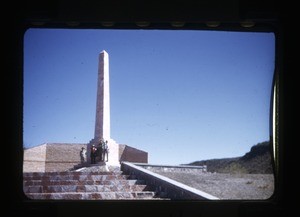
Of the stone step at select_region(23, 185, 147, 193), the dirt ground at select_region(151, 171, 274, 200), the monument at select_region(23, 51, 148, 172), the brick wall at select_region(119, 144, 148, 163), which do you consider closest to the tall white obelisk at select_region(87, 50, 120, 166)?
the monument at select_region(23, 51, 148, 172)

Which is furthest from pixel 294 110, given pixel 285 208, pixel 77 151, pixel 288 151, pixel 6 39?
pixel 77 151

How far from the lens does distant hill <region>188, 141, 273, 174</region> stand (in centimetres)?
2388

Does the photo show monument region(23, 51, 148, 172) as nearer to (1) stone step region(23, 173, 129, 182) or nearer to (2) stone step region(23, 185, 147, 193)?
(1) stone step region(23, 173, 129, 182)

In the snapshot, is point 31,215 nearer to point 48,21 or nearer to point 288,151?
point 48,21

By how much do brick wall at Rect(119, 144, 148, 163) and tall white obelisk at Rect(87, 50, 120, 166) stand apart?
536 inches

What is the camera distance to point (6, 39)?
360 cm

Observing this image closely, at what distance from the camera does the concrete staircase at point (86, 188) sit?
7.77 m

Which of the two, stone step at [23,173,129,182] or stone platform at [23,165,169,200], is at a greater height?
stone step at [23,173,129,182]

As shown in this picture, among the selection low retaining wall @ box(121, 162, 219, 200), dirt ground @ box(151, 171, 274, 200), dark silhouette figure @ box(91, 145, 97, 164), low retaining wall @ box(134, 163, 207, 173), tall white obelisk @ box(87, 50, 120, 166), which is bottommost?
dirt ground @ box(151, 171, 274, 200)

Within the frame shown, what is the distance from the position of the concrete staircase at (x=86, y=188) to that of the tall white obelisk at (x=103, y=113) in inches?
165

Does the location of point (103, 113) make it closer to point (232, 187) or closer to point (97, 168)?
point (97, 168)

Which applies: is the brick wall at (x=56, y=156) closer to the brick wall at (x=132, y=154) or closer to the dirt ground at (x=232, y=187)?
the brick wall at (x=132, y=154)

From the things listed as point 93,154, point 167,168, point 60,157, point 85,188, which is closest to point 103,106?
point 93,154

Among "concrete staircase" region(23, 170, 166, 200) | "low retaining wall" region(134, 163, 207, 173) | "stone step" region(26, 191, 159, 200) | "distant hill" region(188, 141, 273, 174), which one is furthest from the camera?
"distant hill" region(188, 141, 273, 174)
